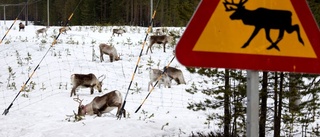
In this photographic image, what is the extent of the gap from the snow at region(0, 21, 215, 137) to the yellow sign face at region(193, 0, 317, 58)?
4266 millimetres

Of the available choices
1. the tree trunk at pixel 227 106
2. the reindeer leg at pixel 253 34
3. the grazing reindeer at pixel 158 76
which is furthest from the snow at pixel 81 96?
the reindeer leg at pixel 253 34

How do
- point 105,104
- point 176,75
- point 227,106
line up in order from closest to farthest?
point 227,106 < point 105,104 < point 176,75

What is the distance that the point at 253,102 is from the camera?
2635 mm

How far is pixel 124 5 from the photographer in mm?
57500

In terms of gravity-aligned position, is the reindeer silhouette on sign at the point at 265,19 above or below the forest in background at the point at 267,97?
above

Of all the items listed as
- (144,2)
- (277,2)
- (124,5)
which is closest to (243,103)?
(277,2)

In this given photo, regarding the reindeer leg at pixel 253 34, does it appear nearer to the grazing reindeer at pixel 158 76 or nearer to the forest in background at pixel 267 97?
the forest in background at pixel 267 97

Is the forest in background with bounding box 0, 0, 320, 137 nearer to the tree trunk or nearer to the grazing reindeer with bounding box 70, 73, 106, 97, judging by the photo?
the tree trunk

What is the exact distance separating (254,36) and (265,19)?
14 cm

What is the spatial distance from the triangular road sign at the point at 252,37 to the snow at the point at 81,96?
13.9ft

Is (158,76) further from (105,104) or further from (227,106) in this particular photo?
(227,106)

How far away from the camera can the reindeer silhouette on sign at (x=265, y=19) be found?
8.69 ft

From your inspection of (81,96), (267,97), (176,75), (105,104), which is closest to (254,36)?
(267,97)

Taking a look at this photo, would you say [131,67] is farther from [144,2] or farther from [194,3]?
[144,2]
